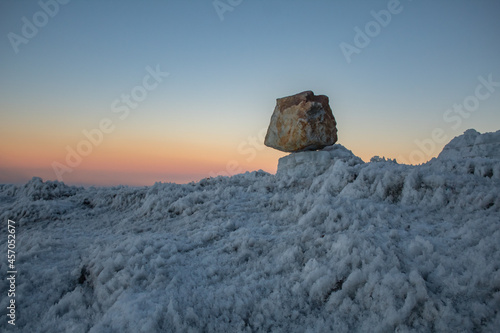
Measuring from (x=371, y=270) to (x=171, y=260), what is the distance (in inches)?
77.0

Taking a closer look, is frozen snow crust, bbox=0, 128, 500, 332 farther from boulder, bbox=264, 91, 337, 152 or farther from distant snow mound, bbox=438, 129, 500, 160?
distant snow mound, bbox=438, 129, 500, 160

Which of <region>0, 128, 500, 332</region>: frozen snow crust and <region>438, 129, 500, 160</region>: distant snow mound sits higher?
<region>438, 129, 500, 160</region>: distant snow mound

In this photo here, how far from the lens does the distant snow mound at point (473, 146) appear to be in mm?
8998

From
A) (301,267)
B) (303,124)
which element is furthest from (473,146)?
(301,267)

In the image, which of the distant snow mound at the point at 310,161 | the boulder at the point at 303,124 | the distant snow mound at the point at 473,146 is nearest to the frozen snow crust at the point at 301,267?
the distant snow mound at the point at 310,161

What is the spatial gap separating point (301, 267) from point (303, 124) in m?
6.59

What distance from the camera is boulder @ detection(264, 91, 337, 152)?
28.9 ft

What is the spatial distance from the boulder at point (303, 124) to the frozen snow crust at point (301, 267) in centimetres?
393

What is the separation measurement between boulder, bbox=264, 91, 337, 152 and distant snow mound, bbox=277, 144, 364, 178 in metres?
0.25

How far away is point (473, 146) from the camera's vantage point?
959 centimetres

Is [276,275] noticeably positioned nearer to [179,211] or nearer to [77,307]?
[77,307]

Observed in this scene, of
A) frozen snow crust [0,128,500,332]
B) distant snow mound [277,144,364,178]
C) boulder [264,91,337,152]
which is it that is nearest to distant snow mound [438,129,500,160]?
distant snow mound [277,144,364,178]

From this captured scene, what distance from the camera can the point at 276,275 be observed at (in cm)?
263

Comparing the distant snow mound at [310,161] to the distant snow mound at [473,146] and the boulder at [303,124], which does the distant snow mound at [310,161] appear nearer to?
the boulder at [303,124]
